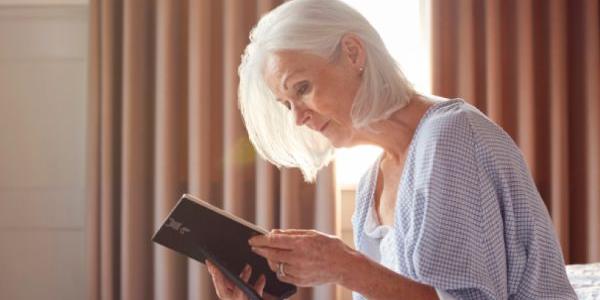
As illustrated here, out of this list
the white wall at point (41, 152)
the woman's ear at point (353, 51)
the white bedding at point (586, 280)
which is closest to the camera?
the woman's ear at point (353, 51)

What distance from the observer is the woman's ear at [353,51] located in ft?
4.18

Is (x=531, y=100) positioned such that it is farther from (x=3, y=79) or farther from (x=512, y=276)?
(x=3, y=79)

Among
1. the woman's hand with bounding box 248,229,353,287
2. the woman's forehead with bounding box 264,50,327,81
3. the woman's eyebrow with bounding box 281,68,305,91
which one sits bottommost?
the woman's hand with bounding box 248,229,353,287

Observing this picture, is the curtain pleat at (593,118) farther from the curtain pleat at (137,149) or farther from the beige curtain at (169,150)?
the curtain pleat at (137,149)

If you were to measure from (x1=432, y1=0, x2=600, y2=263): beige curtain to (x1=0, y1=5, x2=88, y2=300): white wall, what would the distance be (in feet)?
4.84

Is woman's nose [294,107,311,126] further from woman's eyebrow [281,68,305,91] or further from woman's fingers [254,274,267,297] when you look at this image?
woman's fingers [254,274,267,297]

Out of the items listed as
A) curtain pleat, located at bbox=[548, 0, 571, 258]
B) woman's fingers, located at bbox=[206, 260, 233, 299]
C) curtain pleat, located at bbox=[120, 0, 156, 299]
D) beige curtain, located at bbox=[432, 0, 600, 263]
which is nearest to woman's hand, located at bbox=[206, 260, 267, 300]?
woman's fingers, located at bbox=[206, 260, 233, 299]

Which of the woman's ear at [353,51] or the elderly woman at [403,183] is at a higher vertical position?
the woman's ear at [353,51]

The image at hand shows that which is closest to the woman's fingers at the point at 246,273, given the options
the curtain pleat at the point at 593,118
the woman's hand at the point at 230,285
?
the woman's hand at the point at 230,285

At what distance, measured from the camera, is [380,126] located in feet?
4.26

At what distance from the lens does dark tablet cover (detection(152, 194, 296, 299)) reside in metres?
1.29

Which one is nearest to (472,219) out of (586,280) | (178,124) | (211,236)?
(211,236)

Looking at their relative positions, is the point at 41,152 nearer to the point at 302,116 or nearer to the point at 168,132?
the point at 168,132

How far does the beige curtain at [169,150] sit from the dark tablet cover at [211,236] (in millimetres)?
1281
